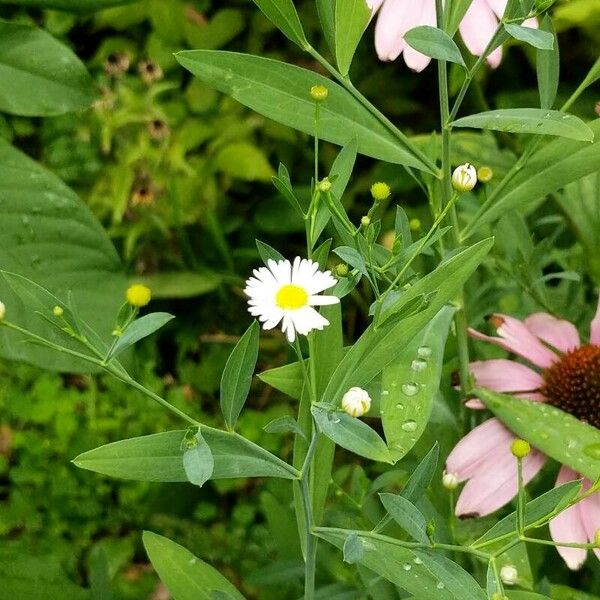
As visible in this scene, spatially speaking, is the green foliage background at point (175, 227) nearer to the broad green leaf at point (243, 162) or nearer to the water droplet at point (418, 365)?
the broad green leaf at point (243, 162)

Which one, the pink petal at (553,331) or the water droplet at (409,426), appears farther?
the pink petal at (553,331)

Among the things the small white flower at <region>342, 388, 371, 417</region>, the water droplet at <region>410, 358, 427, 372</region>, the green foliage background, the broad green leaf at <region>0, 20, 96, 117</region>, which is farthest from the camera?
the green foliage background

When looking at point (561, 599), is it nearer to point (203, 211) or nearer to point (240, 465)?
point (240, 465)

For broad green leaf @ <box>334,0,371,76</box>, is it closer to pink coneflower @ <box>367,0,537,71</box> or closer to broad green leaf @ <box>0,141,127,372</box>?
pink coneflower @ <box>367,0,537,71</box>

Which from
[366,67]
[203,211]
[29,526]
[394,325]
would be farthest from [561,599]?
[366,67]

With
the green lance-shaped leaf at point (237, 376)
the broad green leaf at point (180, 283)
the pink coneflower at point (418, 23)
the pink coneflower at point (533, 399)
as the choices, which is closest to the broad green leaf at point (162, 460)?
the green lance-shaped leaf at point (237, 376)

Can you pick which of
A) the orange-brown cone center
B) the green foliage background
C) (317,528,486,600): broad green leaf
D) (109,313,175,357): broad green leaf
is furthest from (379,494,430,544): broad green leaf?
the green foliage background

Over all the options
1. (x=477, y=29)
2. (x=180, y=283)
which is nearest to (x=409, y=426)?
(x=477, y=29)
